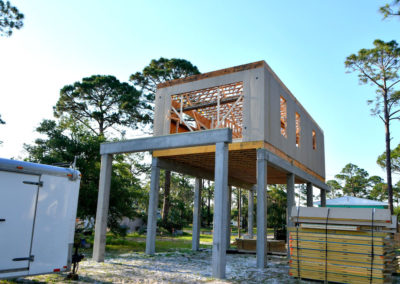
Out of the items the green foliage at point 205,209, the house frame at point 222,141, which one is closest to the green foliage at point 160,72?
the house frame at point 222,141

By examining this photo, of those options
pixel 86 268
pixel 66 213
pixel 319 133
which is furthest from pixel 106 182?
pixel 319 133

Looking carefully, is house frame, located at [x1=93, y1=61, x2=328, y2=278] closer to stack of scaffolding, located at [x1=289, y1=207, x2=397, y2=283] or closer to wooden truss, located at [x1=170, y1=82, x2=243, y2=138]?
wooden truss, located at [x1=170, y1=82, x2=243, y2=138]

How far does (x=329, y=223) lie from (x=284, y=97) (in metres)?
7.13

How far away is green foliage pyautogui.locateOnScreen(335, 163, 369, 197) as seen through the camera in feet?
201

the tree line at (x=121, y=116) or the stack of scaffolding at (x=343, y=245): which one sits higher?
the tree line at (x=121, y=116)

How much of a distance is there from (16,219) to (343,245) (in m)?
8.05

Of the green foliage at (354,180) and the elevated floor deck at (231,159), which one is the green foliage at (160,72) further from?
the green foliage at (354,180)

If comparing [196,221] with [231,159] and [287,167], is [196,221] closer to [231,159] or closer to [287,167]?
[231,159]

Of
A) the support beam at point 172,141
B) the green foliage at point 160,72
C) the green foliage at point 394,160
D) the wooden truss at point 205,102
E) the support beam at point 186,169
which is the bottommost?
the support beam at point 186,169

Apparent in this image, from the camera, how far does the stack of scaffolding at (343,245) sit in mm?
8211

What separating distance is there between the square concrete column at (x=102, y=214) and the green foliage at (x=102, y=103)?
14.9 meters

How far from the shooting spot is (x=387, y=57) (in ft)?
78.1

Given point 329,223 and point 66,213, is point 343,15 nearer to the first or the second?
point 329,223

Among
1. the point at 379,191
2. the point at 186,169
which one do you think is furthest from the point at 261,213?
the point at 379,191
